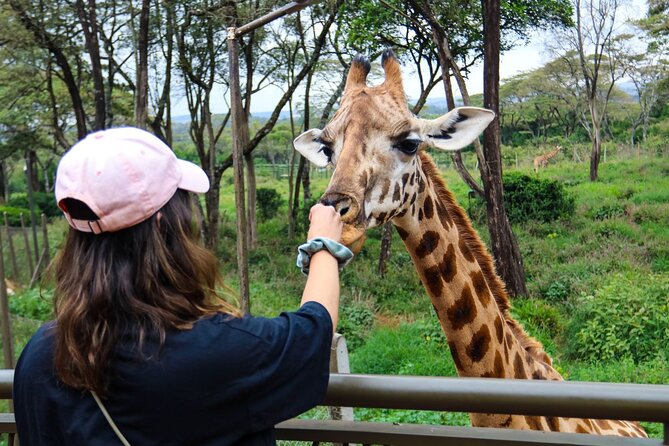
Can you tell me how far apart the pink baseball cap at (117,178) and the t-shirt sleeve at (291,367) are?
0.28 meters

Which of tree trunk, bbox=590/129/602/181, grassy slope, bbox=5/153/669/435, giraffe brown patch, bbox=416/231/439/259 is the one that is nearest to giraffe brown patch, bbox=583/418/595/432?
giraffe brown patch, bbox=416/231/439/259

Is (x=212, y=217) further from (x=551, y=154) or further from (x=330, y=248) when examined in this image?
(x=330, y=248)

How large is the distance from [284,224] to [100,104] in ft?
16.7

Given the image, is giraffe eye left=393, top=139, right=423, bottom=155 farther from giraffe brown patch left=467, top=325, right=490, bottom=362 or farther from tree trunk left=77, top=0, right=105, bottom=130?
tree trunk left=77, top=0, right=105, bottom=130

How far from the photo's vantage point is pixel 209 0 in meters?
11.0

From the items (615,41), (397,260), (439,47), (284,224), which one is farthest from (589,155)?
(284,224)

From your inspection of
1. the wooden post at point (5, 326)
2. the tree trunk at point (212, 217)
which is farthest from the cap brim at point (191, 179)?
the tree trunk at point (212, 217)

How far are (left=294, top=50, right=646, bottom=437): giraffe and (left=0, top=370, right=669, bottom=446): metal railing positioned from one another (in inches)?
38.7

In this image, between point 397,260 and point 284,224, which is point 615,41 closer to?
point 397,260

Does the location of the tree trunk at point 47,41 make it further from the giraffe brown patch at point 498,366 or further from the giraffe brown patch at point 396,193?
the giraffe brown patch at point 498,366

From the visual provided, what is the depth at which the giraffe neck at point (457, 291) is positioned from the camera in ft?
7.59

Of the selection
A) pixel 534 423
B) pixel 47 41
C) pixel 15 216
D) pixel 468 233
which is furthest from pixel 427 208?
pixel 15 216

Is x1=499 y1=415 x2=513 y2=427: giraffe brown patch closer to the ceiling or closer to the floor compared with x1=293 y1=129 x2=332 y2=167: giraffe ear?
closer to the floor

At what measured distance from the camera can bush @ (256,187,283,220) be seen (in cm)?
1503
